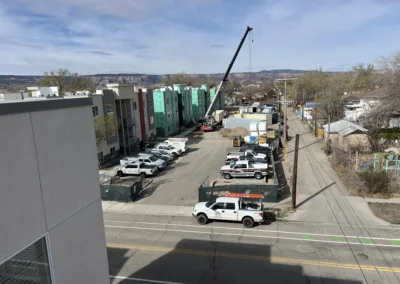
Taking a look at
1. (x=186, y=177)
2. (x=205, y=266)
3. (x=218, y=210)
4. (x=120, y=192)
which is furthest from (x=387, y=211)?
(x=120, y=192)

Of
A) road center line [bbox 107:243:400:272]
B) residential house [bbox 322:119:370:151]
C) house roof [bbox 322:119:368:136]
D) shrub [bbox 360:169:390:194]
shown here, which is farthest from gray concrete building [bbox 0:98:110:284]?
house roof [bbox 322:119:368:136]

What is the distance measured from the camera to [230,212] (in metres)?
17.7

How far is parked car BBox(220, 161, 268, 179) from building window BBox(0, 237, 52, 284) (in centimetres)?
2213

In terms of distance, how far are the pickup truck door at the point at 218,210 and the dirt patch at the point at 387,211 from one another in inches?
376

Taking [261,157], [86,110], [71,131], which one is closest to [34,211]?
[71,131]

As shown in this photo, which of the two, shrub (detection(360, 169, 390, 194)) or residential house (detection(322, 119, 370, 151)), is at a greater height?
residential house (detection(322, 119, 370, 151))

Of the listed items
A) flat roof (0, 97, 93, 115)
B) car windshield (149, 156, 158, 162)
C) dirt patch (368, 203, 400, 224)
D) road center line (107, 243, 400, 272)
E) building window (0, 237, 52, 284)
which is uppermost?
flat roof (0, 97, 93, 115)

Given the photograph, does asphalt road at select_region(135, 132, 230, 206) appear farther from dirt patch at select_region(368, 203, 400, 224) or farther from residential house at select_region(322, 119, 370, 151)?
residential house at select_region(322, 119, 370, 151)

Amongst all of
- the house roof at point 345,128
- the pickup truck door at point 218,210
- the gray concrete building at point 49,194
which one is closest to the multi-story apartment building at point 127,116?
the pickup truck door at point 218,210

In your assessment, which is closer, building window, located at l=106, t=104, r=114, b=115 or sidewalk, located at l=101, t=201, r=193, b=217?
sidewalk, located at l=101, t=201, r=193, b=217

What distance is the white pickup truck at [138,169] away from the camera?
28.7 m

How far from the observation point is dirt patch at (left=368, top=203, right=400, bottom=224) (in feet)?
58.1

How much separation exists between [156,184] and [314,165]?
15.8 m

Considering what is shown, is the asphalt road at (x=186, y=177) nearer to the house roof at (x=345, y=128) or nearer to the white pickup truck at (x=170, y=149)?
the white pickup truck at (x=170, y=149)
